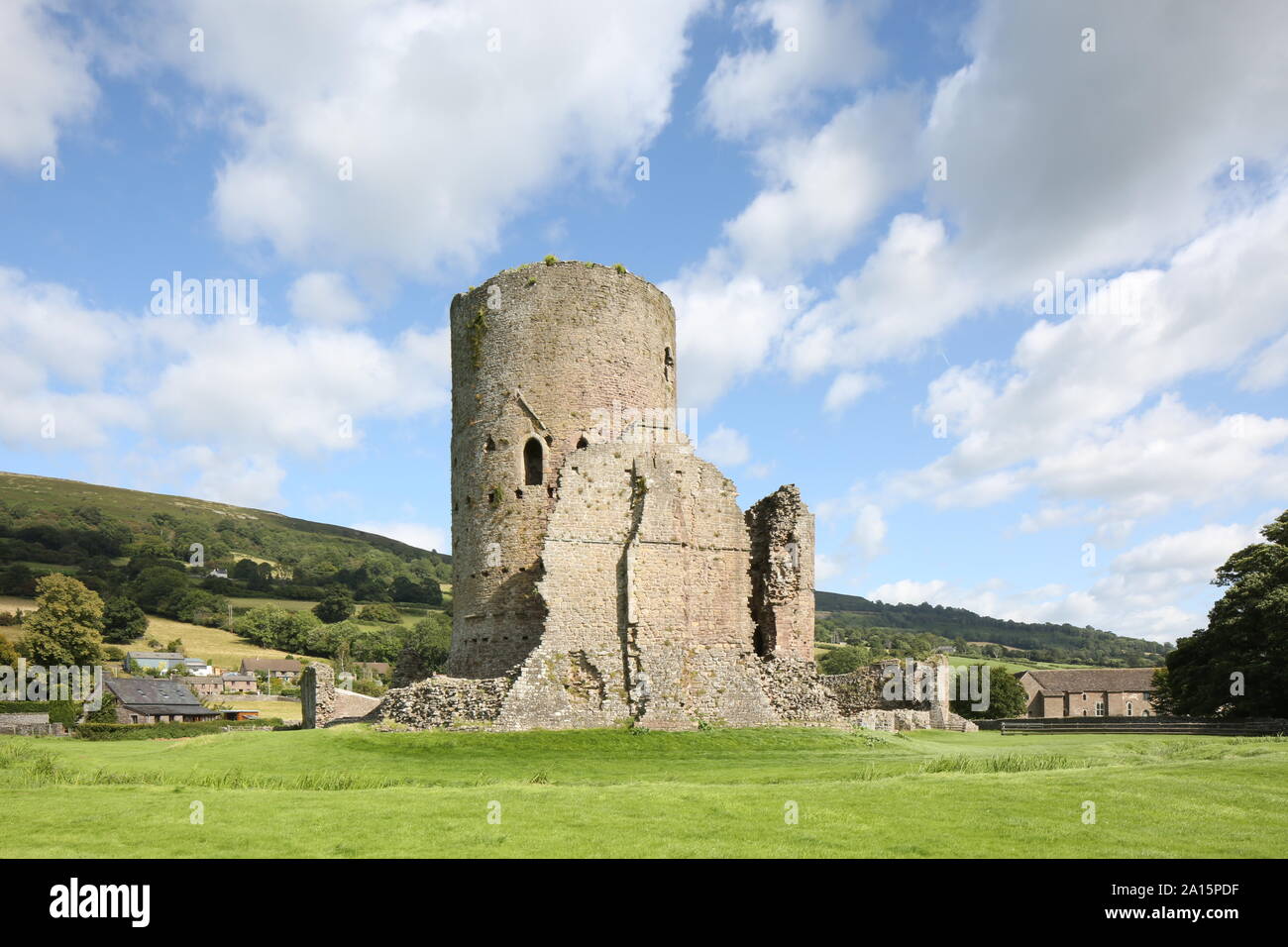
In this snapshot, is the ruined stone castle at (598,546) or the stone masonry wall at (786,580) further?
the stone masonry wall at (786,580)

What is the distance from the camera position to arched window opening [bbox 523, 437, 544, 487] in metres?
26.0

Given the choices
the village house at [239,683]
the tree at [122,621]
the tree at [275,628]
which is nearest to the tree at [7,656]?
the village house at [239,683]

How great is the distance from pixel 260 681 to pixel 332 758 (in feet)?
264

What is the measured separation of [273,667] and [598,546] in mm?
82410

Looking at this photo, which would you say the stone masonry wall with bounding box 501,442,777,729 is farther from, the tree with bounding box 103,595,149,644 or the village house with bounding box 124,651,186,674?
the tree with bounding box 103,595,149,644

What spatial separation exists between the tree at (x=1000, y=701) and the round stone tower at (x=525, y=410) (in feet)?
161

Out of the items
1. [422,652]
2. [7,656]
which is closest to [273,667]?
[422,652]

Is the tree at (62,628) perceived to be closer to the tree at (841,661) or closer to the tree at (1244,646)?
the tree at (841,661)

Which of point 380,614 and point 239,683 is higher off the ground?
point 380,614

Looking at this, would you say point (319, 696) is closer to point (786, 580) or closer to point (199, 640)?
point (786, 580)

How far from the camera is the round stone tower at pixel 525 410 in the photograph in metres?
25.6

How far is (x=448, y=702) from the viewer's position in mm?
22266

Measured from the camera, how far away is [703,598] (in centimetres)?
2505
